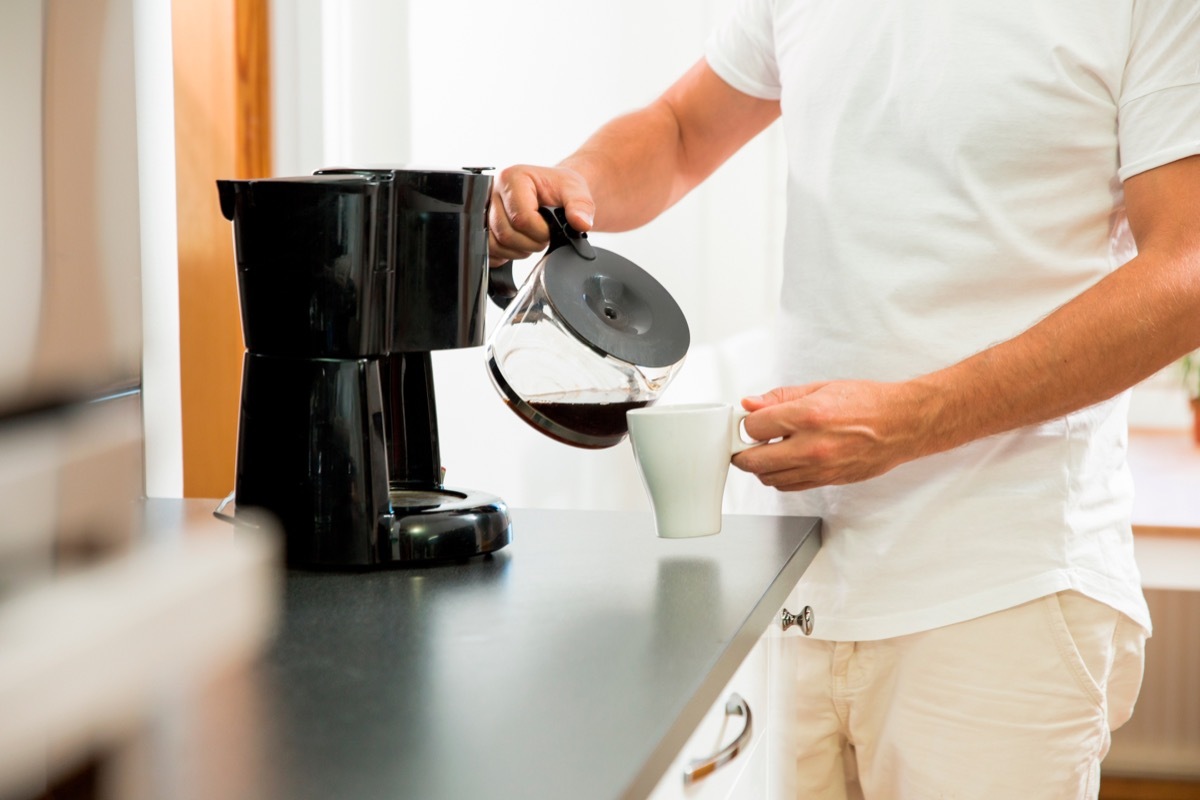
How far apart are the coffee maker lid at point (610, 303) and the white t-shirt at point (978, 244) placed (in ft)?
0.91

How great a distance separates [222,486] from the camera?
1.48 metres

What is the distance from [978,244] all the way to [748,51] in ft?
1.32

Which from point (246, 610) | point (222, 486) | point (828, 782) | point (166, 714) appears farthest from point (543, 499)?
point (166, 714)

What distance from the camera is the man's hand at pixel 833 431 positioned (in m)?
0.96

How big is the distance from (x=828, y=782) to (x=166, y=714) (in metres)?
0.75

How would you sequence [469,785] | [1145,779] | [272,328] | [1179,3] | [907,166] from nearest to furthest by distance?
[469,785] < [272,328] < [1179,3] < [907,166] < [1145,779]

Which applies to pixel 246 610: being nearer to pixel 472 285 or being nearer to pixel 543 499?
pixel 472 285

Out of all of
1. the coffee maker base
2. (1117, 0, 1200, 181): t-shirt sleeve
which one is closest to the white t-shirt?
(1117, 0, 1200, 181): t-shirt sleeve

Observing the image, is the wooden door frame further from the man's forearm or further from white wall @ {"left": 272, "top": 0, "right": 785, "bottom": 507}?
the man's forearm

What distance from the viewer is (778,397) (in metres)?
1.00

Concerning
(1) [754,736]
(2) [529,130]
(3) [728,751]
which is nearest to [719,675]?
(3) [728,751]

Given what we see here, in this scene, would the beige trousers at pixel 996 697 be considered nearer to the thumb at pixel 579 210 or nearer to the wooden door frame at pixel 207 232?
the thumb at pixel 579 210

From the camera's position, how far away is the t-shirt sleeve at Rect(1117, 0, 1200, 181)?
1026 mm

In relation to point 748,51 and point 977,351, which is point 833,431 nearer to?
point 977,351
